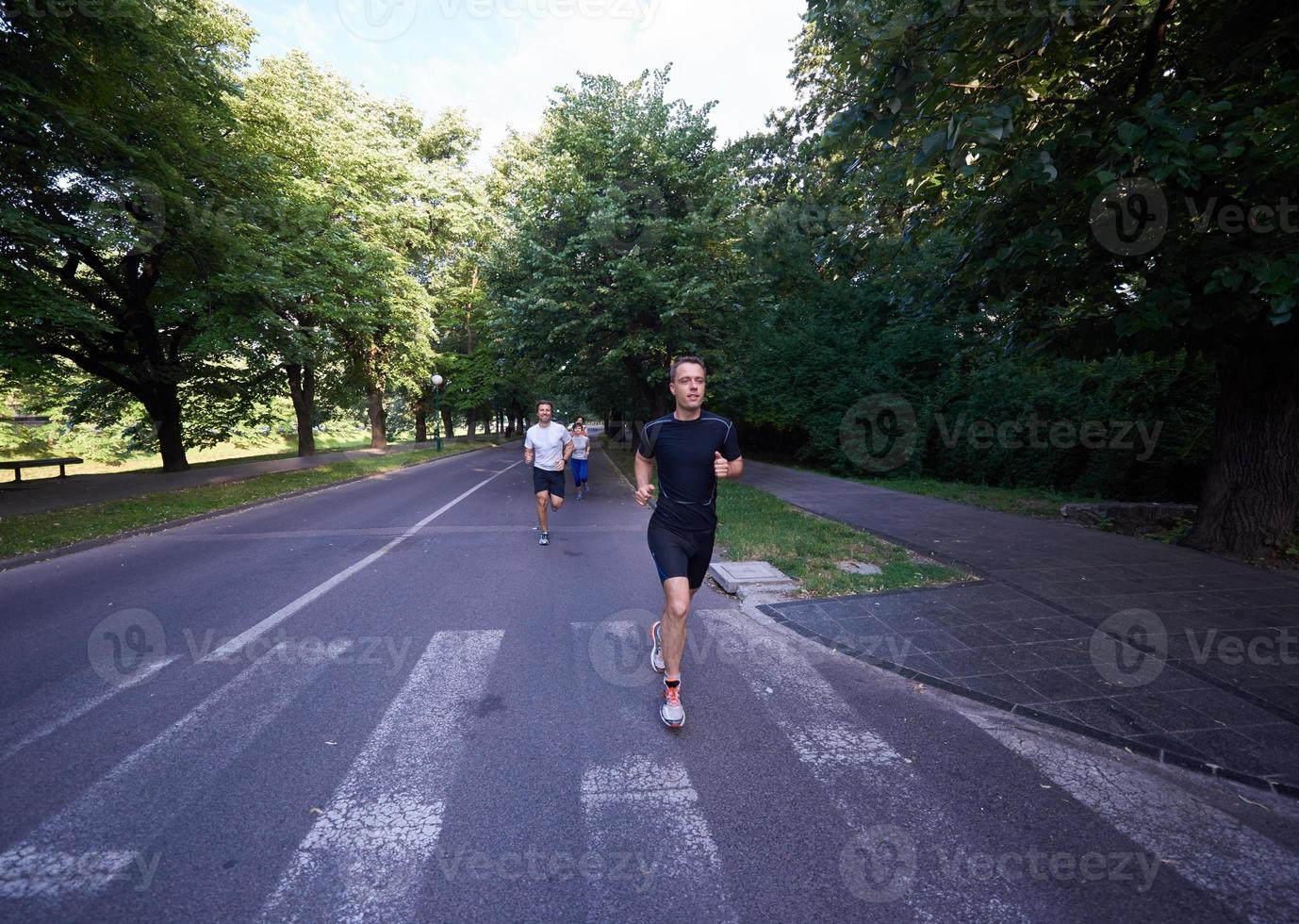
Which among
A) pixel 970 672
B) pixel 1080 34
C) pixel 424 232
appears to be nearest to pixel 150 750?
pixel 970 672

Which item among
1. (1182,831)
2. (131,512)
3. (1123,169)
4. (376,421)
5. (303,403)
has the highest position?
(1123,169)

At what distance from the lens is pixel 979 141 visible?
12.9ft

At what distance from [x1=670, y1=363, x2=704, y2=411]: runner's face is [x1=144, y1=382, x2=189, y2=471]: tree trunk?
784 inches

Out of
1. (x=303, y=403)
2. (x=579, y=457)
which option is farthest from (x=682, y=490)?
(x=303, y=403)

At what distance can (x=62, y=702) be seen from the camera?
356 cm

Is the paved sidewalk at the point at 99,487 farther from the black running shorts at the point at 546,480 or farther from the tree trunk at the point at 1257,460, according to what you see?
the tree trunk at the point at 1257,460

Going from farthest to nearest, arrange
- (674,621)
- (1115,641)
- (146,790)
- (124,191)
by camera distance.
→ (124,191)
(1115,641)
(674,621)
(146,790)

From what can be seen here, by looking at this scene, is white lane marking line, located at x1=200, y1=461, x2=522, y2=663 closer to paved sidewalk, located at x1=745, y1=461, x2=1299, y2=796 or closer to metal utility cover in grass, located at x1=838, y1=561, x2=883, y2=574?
paved sidewalk, located at x1=745, y1=461, x2=1299, y2=796

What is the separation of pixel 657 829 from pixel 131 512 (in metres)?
12.2

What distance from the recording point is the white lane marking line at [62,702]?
10.6 feet

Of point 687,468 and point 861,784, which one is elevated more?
point 687,468

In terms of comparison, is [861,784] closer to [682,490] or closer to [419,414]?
[682,490]

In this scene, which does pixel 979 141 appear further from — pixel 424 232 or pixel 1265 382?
pixel 424 232

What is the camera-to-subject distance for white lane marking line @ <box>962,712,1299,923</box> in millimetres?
2186
